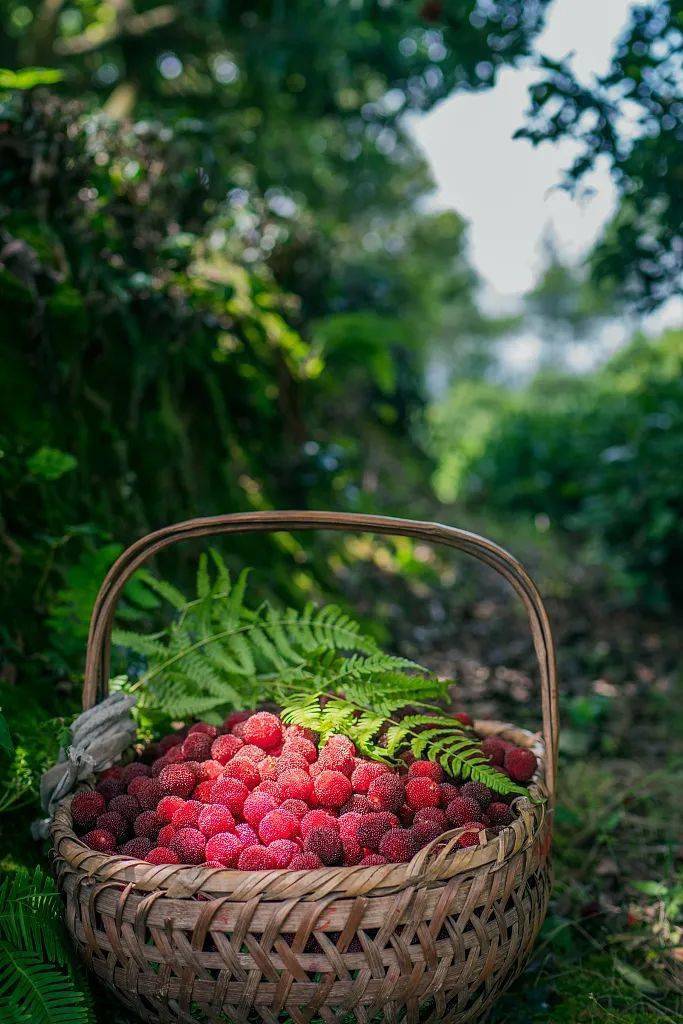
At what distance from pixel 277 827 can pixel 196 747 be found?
267 millimetres

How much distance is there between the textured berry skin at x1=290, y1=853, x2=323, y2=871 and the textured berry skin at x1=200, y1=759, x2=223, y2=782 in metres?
0.25

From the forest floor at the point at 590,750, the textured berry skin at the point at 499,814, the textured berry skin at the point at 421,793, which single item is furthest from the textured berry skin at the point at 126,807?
the forest floor at the point at 590,750

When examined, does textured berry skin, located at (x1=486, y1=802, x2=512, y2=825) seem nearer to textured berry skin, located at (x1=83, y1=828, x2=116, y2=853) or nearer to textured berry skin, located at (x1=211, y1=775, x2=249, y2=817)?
textured berry skin, located at (x1=211, y1=775, x2=249, y2=817)

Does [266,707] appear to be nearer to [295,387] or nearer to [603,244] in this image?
[295,387]

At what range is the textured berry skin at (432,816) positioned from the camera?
1.12 meters

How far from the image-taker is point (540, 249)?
36.9 metres

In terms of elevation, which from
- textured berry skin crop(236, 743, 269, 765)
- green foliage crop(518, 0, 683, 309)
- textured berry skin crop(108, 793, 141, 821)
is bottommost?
textured berry skin crop(108, 793, 141, 821)

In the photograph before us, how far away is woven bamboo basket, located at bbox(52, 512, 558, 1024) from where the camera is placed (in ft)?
3.17

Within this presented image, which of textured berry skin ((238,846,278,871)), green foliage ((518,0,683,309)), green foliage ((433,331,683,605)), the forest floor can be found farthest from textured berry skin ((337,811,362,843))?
green foliage ((433,331,683,605))

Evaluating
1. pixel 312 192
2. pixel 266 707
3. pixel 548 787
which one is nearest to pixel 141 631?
pixel 266 707

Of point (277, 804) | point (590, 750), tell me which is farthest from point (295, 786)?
point (590, 750)

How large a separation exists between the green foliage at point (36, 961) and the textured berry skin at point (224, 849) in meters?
0.25

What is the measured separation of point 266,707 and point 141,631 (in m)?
0.63

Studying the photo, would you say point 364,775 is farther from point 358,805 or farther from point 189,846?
point 189,846
